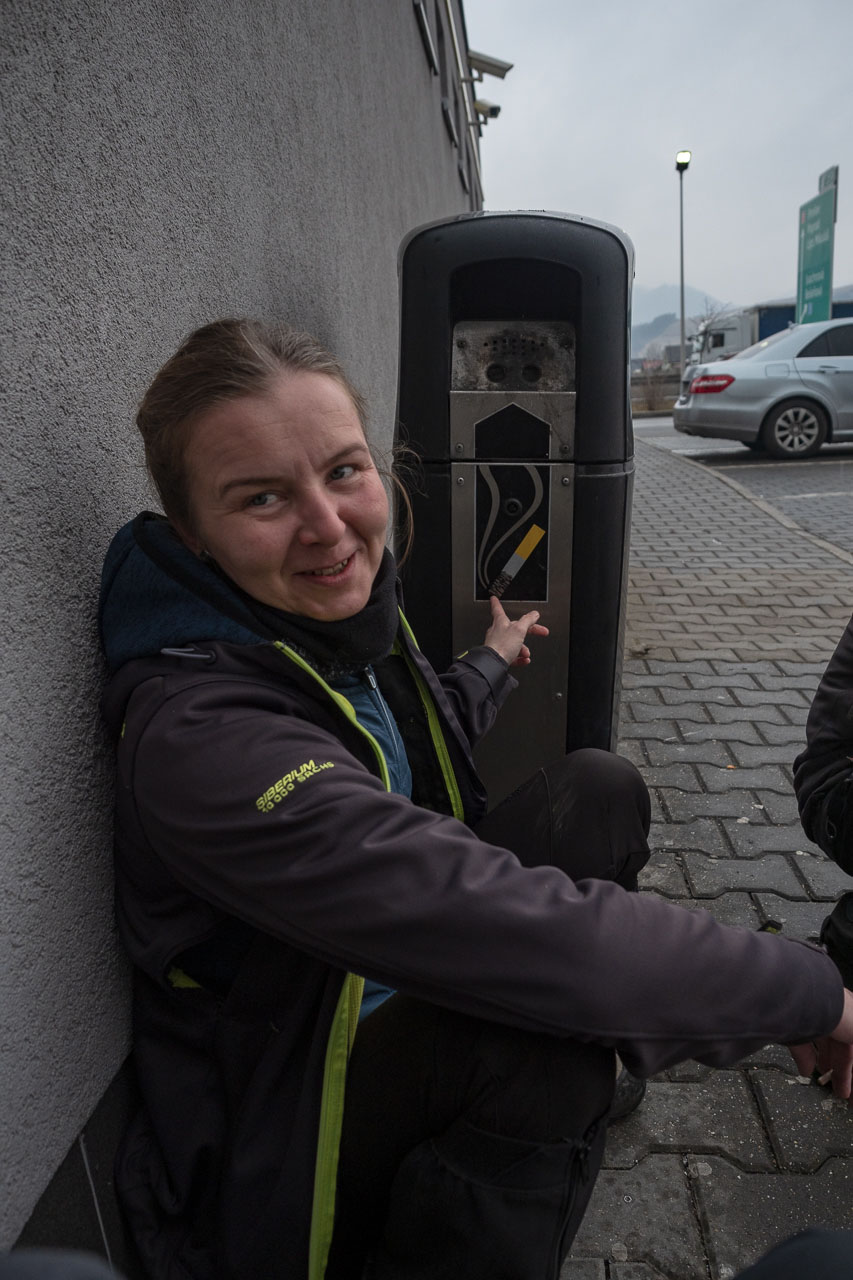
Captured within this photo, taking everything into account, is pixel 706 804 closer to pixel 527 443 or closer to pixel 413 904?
pixel 527 443

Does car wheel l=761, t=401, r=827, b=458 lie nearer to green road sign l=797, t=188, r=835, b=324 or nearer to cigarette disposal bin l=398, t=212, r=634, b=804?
green road sign l=797, t=188, r=835, b=324

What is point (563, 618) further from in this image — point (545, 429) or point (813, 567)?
point (813, 567)

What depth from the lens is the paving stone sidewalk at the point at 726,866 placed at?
1657 mm

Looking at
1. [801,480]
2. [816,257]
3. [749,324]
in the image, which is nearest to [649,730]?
[801,480]

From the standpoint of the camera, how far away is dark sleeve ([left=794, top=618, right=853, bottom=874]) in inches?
75.6

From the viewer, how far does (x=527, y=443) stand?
95.2 inches

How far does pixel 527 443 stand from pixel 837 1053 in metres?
1.57

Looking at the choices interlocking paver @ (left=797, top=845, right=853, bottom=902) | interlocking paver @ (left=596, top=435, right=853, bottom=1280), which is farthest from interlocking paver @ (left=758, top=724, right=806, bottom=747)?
interlocking paver @ (left=797, top=845, right=853, bottom=902)

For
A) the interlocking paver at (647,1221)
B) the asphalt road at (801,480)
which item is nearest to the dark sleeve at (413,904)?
the interlocking paver at (647,1221)

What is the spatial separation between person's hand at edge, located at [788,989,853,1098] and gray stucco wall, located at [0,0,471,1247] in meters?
0.97

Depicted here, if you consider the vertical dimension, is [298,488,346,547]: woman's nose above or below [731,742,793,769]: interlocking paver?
above

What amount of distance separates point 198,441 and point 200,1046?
83 cm

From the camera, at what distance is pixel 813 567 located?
253 inches

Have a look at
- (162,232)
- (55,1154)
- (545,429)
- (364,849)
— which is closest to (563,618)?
(545,429)
